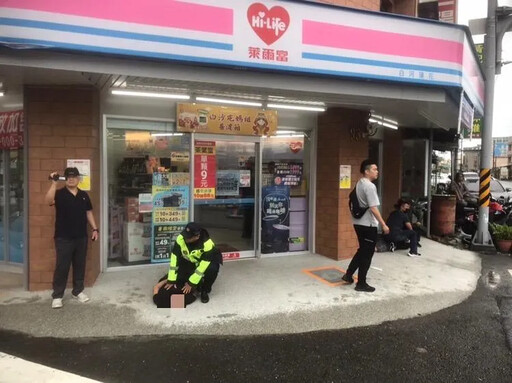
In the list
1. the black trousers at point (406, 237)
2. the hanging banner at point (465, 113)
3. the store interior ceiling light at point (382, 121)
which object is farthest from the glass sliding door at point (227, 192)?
the hanging banner at point (465, 113)

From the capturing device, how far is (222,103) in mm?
6344

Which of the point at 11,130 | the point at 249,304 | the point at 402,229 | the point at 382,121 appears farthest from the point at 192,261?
the point at 382,121

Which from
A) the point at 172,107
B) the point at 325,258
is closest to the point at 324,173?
the point at 325,258

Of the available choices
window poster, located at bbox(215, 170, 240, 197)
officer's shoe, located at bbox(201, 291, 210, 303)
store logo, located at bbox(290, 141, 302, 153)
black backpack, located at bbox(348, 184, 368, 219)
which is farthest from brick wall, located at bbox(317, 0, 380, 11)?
officer's shoe, located at bbox(201, 291, 210, 303)

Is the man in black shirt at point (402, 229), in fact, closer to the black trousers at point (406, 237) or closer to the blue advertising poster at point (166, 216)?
the black trousers at point (406, 237)

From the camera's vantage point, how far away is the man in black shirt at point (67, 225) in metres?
4.59

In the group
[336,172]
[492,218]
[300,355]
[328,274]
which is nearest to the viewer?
[300,355]

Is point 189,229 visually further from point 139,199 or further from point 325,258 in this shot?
point 325,258

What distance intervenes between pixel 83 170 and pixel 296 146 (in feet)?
12.2

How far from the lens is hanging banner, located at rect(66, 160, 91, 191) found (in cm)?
514

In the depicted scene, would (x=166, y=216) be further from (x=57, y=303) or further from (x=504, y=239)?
(x=504, y=239)

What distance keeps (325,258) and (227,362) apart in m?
3.99

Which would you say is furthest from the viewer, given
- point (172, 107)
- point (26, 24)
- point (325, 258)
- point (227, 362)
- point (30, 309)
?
point (325, 258)

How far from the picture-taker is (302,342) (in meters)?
3.89
